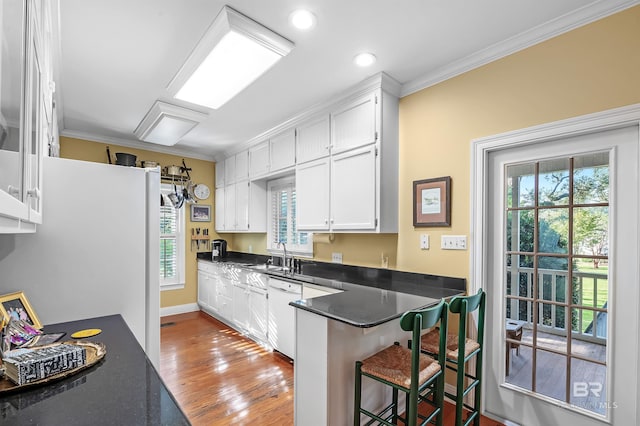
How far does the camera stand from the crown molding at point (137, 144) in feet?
12.9

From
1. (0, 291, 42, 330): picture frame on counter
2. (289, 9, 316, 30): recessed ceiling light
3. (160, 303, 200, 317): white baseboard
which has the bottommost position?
(160, 303, 200, 317): white baseboard

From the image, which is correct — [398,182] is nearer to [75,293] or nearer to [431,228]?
[431,228]

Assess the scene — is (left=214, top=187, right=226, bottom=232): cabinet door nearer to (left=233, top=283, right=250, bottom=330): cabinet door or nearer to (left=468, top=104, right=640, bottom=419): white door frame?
(left=233, top=283, right=250, bottom=330): cabinet door

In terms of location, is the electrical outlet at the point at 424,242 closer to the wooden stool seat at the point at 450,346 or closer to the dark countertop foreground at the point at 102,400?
the wooden stool seat at the point at 450,346

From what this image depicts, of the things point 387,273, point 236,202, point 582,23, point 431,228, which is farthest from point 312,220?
point 582,23

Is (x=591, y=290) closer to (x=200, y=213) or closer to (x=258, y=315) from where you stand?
(x=258, y=315)

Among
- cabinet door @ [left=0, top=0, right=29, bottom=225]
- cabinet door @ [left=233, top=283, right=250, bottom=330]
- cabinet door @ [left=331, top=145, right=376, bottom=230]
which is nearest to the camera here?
cabinet door @ [left=0, top=0, right=29, bottom=225]

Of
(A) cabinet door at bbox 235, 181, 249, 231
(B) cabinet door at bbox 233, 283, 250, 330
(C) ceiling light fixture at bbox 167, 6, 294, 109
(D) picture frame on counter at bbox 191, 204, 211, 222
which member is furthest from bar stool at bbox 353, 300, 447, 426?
(D) picture frame on counter at bbox 191, 204, 211, 222

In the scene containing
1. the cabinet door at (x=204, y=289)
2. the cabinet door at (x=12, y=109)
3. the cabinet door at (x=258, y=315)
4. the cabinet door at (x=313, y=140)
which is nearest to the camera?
the cabinet door at (x=12, y=109)

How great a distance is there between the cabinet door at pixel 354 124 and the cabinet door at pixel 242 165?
1.83 metres

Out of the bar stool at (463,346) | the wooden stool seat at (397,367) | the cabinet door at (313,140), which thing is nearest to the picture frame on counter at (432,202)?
the bar stool at (463,346)

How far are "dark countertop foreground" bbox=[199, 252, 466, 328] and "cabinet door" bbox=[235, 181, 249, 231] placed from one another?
1.37 metres

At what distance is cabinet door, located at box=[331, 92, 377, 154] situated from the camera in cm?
260

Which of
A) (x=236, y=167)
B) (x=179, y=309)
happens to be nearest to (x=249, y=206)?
(x=236, y=167)
